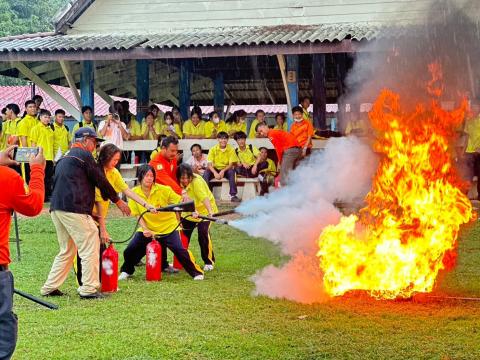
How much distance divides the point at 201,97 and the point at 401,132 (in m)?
18.7

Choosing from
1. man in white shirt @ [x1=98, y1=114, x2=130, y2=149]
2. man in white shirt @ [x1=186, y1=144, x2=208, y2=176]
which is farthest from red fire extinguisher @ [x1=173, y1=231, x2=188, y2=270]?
man in white shirt @ [x1=98, y1=114, x2=130, y2=149]

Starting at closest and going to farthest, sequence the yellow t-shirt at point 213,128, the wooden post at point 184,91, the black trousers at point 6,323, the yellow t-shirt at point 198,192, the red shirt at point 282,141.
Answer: the black trousers at point 6,323 < the yellow t-shirt at point 198,192 < the red shirt at point 282,141 < the yellow t-shirt at point 213,128 < the wooden post at point 184,91

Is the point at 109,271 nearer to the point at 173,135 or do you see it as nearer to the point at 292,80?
the point at 173,135

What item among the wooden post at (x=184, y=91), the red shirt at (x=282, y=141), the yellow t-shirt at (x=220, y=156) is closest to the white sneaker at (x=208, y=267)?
the red shirt at (x=282, y=141)

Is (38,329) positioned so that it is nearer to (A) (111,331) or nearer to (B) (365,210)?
(A) (111,331)

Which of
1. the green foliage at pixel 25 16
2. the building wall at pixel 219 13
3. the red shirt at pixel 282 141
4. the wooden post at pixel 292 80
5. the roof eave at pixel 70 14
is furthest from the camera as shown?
the green foliage at pixel 25 16

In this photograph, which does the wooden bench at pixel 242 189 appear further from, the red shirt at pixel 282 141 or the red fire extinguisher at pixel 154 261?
the red fire extinguisher at pixel 154 261

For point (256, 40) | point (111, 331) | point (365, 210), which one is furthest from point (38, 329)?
point (256, 40)

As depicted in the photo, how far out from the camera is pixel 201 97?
88.1ft

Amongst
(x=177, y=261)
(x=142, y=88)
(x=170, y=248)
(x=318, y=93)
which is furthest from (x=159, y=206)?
(x=142, y=88)

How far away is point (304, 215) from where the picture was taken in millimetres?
8812

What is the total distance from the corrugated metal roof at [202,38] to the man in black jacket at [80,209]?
730cm

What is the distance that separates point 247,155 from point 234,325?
9652mm

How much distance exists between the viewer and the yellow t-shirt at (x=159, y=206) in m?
9.73
